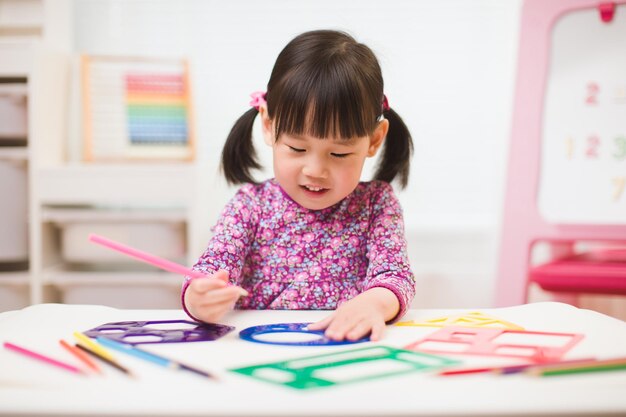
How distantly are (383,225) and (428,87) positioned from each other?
1200 mm

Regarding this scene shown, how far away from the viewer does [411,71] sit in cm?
203

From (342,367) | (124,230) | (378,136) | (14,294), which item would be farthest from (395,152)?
(14,294)

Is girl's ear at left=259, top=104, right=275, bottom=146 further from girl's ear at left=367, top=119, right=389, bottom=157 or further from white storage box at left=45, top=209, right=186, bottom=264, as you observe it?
white storage box at left=45, top=209, right=186, bottom=264

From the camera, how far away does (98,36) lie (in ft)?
6.73

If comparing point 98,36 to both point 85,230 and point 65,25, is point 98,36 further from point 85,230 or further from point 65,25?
point 85,230

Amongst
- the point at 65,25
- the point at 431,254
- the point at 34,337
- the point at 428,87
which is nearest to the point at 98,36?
the point at 65,25

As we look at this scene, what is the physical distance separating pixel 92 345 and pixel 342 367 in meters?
0.22

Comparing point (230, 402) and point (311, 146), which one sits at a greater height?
point (311, 146)

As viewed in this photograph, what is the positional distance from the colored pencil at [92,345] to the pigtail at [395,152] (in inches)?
21.6

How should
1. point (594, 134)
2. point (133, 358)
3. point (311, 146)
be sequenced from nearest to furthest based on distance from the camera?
1. point (133, 358)
2. point (311, 146)
3. point (594, 134)

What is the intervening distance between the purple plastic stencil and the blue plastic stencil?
3 centimetres

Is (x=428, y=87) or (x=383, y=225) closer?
(x=383, y=225)

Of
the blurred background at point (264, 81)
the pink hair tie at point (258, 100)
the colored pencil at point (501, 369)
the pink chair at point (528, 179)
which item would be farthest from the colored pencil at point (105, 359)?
the blurred background at point (264, 81)

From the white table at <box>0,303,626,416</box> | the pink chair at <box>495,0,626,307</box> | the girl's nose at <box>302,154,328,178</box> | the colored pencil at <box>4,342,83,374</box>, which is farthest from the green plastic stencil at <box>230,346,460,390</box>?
the pink chair at <box>495,0,626,307</box>
